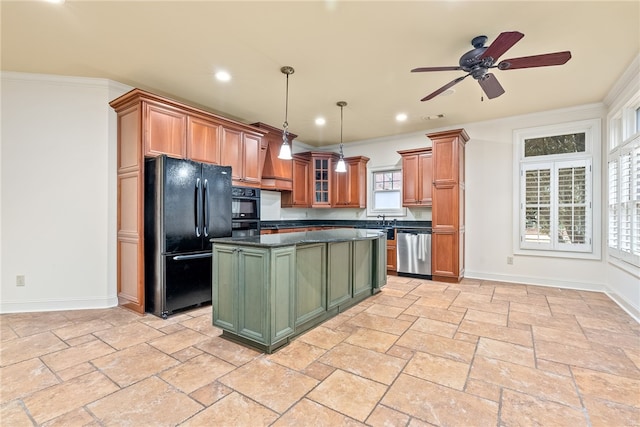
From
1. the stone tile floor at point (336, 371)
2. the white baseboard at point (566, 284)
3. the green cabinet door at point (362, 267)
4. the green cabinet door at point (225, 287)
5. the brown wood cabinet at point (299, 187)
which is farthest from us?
the brown wood cabinet at point (299, 187)

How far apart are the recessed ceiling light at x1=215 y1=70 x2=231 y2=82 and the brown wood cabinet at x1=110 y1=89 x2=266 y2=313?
1.75 ft

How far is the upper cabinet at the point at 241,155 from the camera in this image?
416 centimetres

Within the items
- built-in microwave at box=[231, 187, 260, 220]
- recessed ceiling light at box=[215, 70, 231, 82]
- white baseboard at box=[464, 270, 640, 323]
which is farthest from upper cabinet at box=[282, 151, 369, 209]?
recessed ceiling light at box=[215, 70, 231, 82]

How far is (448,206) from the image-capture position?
4918 millimetres

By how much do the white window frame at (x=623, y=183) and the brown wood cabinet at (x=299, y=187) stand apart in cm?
471

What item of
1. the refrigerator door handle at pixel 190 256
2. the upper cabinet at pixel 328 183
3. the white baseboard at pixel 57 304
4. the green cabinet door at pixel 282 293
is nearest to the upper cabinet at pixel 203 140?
the refrigerator door handle at pixel 190 256

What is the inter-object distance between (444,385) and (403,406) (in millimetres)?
394

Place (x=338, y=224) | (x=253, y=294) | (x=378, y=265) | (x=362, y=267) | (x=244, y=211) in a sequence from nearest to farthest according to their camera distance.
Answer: (x=253, y=294)
(x=362, y=267)
(x=378, y=265)
(x=244, y=211)
(x=338, y=224)

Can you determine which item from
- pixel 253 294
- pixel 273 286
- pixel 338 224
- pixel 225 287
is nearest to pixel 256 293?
pixel 253 294

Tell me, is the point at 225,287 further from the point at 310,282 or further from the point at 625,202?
the point at 625,202

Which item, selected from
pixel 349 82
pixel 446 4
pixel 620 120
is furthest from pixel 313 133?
pixel 620 120

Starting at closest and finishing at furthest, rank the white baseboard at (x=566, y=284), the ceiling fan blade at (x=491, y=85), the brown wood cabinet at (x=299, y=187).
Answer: the ceiling fan blade at (x=491, y=85) < the white baseboard at (x=566, y=284) < the brown wood cabinet at (x=299, y=187)

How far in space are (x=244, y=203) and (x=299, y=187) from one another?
203 cm

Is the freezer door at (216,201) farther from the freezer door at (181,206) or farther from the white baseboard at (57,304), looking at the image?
the white baseboard at (57,304)
